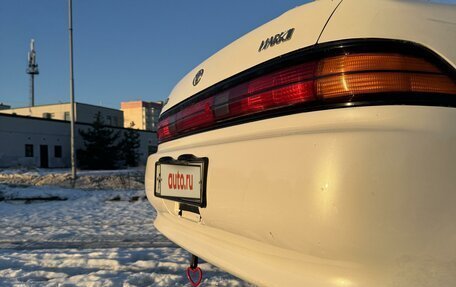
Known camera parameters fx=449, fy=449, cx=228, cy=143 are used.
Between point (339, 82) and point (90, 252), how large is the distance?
11.8 ft

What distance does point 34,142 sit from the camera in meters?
37.6

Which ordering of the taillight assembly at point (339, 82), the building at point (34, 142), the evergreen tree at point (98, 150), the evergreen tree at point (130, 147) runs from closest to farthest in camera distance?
1. the taillight assembly at point (339, 82)
2. the building at point (34, 142)
3. the evergreen tree at point (98, 150)
4. the evergreen tree at point (130, 147)

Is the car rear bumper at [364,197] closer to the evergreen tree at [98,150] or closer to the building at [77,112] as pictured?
the evergreen tree at [98,150]

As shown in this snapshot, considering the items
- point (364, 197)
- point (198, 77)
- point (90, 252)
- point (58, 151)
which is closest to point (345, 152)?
point (364, 197)

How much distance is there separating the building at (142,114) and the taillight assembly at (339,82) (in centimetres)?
8709

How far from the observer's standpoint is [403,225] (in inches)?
52.3

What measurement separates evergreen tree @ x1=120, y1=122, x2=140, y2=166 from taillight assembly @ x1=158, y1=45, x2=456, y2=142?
4160 centimetres

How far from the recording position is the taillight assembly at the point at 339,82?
1436mm

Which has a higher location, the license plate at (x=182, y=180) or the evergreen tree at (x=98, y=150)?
the evergreen tree at (x=98, y=150)

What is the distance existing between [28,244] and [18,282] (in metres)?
1.87

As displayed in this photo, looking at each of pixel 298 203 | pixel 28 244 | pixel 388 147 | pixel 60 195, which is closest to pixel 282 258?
pixel 298 203

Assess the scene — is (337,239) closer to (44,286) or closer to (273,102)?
(273,102)

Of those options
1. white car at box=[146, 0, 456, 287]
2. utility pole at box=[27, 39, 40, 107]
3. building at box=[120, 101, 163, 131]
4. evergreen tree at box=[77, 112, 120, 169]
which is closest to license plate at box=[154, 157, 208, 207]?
white car at box=[146, 0, 456, 287]

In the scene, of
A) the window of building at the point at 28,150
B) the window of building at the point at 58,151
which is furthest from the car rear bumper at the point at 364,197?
the window of building at the point at 58,151
